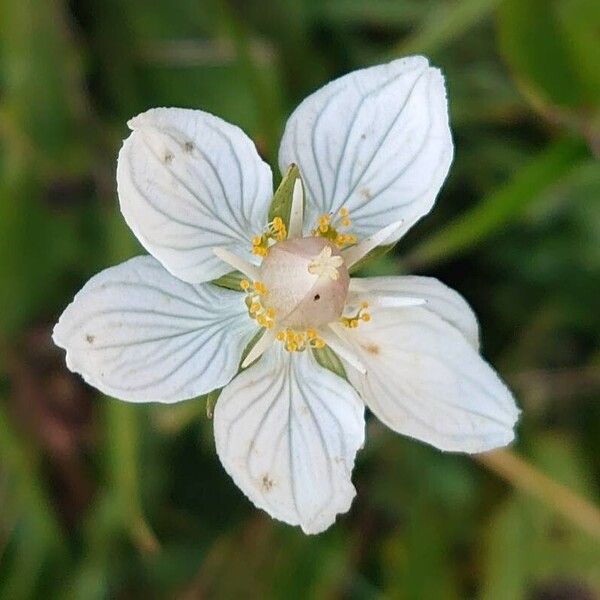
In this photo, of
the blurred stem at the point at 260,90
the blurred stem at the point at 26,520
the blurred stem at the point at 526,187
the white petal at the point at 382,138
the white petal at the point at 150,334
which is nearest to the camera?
the white petal at the point at 150,334

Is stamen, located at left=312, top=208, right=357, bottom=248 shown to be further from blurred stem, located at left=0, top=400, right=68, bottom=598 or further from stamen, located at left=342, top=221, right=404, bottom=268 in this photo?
blurred stem, located at left=0, top=400, right=68, bottom=598

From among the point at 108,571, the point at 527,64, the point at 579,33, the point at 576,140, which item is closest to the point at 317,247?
the point at 576,140

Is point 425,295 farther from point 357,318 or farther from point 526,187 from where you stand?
point 526,187

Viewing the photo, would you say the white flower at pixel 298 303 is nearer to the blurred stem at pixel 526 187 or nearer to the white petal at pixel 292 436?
the white petal at pixel 292 436

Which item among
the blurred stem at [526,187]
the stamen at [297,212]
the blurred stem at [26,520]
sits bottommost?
the blurred stem at [26,520]

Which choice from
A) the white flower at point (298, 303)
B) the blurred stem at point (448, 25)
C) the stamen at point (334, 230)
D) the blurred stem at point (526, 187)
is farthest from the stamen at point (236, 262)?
the blurred stem at point (448, 25)

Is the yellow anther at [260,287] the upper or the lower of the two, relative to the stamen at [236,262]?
lower

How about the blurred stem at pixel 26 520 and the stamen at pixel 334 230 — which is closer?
the stamen at pixel 334 230

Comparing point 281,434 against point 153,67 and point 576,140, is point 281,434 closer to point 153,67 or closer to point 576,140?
point 576,140
